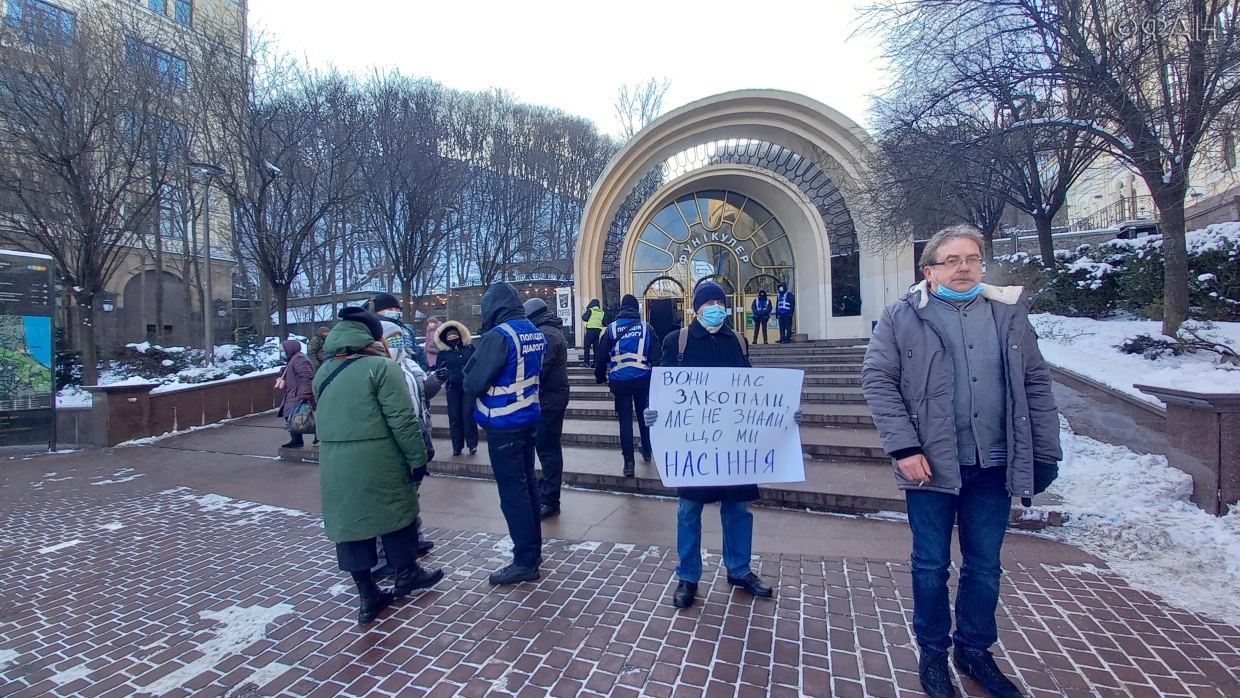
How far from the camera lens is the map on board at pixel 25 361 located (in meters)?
9.59

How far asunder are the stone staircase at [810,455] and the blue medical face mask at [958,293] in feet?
8.78

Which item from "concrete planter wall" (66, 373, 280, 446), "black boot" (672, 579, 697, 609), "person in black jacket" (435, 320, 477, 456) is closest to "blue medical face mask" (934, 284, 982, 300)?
"black boot" (672, 579, 697, 609)

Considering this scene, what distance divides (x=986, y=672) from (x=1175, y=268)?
835 centimetres

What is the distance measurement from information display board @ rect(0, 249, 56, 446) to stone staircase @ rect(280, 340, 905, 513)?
5378 millimetres

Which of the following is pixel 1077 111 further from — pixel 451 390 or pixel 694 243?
pixel 694 243

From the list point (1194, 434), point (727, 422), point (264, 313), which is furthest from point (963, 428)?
point (264, 313)

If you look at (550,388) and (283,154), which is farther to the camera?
(283,154)

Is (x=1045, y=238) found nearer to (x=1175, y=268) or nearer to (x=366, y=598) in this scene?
(x=1175, y=268)

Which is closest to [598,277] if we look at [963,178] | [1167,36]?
[963,178]

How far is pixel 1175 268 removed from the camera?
25.2 feet

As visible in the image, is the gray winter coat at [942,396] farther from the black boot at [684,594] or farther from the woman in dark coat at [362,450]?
the woman in dark coat at [362,450]

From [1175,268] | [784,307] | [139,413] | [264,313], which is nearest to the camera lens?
[1175,268]

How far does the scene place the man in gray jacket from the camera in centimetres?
241

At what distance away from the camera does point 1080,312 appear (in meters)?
11.1
